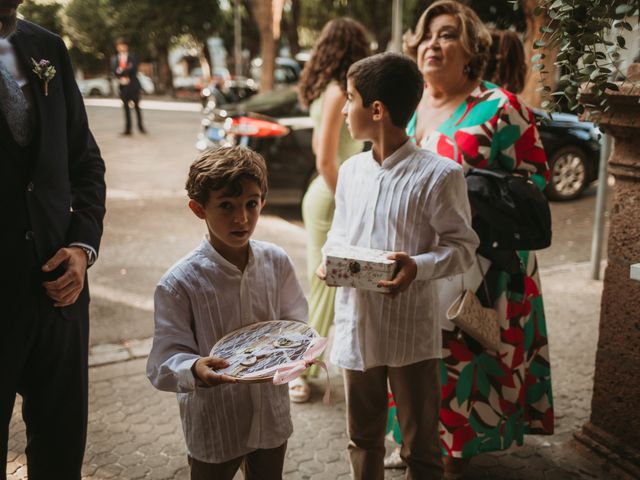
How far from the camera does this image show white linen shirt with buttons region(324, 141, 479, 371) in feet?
7.27

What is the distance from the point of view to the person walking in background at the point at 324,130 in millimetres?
3533

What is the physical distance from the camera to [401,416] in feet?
7.68

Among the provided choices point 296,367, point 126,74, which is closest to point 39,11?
point 126,74

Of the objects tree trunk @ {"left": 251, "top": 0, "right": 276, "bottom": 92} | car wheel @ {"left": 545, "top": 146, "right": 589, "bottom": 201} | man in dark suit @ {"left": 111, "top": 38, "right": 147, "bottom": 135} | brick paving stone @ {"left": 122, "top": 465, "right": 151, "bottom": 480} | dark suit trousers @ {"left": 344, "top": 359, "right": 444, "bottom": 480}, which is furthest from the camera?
tree trunk @ {"left": 251, "top": 0, "right": 276, "bottom": 92}

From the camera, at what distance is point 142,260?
20.5 feet

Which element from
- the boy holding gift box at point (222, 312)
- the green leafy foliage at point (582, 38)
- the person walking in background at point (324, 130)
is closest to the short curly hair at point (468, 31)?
the green leafy foliage at point (582, 38)

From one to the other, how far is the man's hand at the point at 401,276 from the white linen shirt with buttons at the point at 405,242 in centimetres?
5

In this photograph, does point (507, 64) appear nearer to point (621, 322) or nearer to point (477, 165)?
point (477, 165)

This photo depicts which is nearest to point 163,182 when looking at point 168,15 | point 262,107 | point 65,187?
point 262,107

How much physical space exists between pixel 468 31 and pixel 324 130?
3.37 ft

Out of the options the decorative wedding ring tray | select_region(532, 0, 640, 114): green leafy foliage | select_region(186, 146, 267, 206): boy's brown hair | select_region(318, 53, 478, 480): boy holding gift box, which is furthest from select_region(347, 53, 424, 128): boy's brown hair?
the decorative wedding ring tray

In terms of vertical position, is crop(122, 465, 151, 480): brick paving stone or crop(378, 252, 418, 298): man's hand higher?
crop(378, 252, 418, 298): man's hand

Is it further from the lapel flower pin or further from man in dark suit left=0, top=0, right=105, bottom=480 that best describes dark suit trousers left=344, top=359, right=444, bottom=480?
the lapel flower pin

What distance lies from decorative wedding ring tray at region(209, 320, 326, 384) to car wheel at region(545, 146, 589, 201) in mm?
8052
